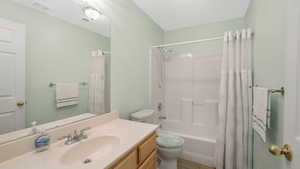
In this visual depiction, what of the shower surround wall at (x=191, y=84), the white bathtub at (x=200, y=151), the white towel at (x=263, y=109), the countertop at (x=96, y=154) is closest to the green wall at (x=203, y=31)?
the shower surround wall at (x=191, y=84)

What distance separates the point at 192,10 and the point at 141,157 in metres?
2.17

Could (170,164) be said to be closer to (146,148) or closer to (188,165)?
(188,165)

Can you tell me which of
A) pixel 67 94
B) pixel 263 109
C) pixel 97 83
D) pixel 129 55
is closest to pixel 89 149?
pixel 67 94

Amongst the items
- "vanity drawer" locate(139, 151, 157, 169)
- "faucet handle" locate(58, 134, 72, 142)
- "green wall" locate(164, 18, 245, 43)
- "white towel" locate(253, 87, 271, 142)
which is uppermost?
"green wall" locate(164, 18, 245, 43)

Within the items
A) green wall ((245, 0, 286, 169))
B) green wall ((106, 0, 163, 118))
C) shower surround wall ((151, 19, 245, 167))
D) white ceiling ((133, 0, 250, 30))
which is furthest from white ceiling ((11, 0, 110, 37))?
green wall ((245, 0, 286, 169))

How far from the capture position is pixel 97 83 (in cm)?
134

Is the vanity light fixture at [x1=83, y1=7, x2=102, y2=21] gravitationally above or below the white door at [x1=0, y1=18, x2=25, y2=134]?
above

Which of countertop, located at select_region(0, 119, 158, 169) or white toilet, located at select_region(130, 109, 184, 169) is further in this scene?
white toilet, located at select_region(130, 109, 184, 169)

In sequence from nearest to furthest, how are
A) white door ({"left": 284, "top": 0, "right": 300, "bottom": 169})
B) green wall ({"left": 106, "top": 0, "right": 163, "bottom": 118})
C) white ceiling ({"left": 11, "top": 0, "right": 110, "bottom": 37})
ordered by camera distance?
white door ({"left": 284, "top": 0, "right": 300, "bottom": 169}), white ceiling ({"left": 11, "top": 0, "right": 110, "bottom": 37}), green wall ({"left": 106, "top": 0, "right": 163, "bottom": 118})

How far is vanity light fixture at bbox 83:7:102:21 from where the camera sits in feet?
4.04

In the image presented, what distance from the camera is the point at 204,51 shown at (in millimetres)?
2408

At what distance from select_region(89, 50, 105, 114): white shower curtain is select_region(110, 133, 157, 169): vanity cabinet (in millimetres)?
617

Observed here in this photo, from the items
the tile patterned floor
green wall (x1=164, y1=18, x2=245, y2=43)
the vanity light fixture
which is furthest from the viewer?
green wall (x1=164, y1=18, x2=245, y2=43)

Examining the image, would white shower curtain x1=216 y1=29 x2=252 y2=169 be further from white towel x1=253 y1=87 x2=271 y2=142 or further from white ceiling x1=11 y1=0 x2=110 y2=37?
white ceiling x1=11 y1=0 x2=110 y2=37
